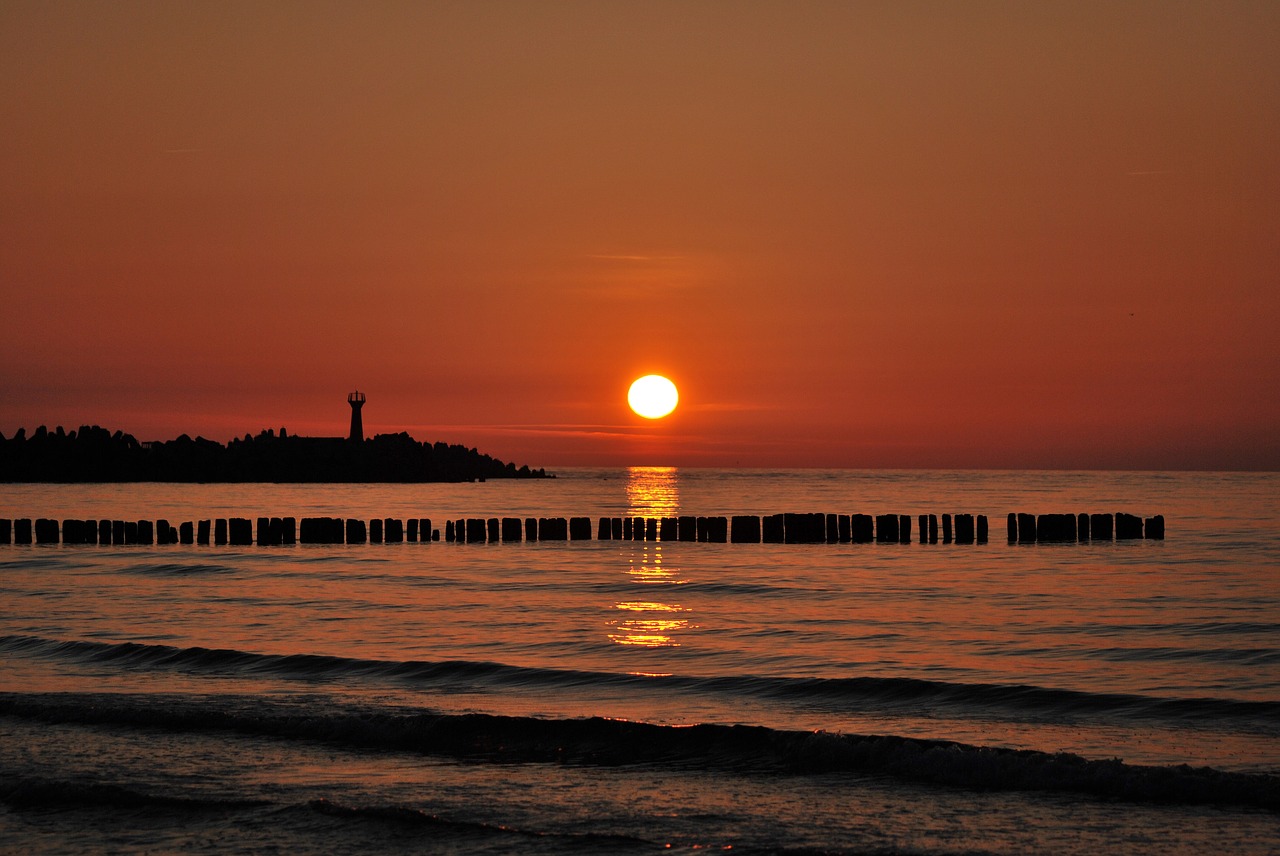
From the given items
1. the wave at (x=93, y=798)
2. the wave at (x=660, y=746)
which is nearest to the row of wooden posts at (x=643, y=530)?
the wave at (x=660, y=746)

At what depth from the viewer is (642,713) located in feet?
36.0

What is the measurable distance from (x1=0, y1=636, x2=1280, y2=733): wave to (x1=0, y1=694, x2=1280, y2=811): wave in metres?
2.30

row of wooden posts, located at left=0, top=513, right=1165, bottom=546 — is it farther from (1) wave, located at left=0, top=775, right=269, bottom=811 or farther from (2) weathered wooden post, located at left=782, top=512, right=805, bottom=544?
(1) wave, located at left=0, top=775, right=269, bottom=811

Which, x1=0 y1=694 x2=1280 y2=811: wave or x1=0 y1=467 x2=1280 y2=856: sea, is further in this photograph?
x1=0 y1=694 x2=1280 y2=811: wave

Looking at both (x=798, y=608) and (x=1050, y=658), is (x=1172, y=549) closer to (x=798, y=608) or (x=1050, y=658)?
(x=798, y=608)

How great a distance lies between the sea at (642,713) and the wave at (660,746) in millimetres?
31

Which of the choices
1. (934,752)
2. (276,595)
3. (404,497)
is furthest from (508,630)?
(404,497)

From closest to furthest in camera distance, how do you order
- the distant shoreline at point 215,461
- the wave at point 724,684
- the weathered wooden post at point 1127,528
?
the wave at point 724,684
the weathered wooden post at point 1127,528
the distant shoreline at point 215,461

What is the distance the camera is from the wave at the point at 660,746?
310 inches

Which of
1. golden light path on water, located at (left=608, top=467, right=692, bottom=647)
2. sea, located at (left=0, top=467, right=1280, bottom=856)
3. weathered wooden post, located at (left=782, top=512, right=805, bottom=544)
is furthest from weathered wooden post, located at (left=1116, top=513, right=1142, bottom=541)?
golden light path on water, located at (left=608, top=467, right=692, bottom=647)

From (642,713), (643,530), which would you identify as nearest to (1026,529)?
(643,530)

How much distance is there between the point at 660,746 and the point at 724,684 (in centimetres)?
358

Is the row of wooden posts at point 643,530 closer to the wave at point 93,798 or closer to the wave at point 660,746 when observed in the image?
the wave at point 660,746

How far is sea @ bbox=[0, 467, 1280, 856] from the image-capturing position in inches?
278
